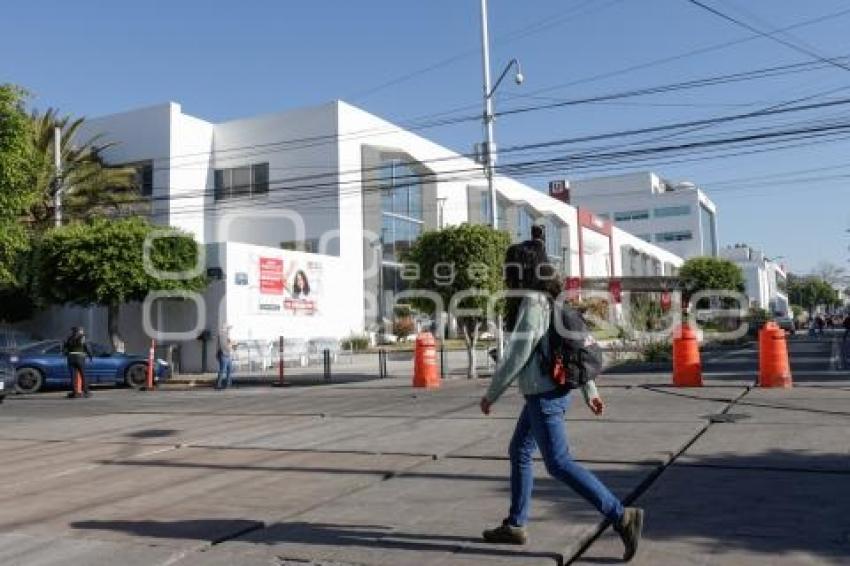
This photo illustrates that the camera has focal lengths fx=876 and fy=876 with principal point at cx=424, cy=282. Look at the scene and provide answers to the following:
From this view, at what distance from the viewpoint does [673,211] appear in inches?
4382

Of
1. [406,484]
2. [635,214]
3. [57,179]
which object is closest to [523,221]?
[57,179]

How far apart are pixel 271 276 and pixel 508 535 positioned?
26.0 m

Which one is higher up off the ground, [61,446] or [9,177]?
[9,177]

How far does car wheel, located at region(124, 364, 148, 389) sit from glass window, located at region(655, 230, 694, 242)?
3768 inches

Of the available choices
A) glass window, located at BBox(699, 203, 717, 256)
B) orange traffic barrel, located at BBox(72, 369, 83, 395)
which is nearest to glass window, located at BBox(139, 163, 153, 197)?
orange traffic barrel, located at BBox(72, 369, 83, 395)

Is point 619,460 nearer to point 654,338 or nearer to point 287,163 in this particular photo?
point 654,338

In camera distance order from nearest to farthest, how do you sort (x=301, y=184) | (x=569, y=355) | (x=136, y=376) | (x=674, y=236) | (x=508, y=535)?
1. (x=569, y=355)
2. (x=508, y=535)
3. (x=136, y=376)
4. (x=301, y=184)
5. (x=674, y=236)

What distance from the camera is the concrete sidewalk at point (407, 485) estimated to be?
5398mm

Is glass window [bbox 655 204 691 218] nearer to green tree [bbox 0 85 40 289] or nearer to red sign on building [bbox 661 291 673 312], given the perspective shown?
red sign on building [bbox 661 291 673 312]

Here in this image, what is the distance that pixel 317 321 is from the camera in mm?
33844

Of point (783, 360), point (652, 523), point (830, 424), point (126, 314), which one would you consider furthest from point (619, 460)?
point (126, 314)

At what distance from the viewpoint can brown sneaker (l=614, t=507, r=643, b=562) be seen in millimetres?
4918

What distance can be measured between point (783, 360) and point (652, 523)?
401 inches

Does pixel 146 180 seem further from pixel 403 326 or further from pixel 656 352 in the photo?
pixel 656 352
